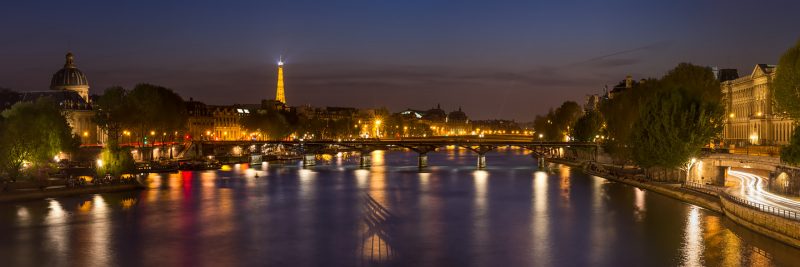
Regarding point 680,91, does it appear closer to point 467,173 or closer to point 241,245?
point 467,173

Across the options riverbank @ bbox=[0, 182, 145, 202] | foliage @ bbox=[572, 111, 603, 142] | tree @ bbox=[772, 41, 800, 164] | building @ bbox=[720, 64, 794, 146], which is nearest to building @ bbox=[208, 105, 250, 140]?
foliage @ bbox=[572, 111, 603, 142]

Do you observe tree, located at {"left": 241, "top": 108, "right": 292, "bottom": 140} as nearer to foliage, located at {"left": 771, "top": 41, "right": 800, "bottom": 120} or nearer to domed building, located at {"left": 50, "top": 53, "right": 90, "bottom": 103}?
domed building, located at {"left": 50, "top": 53, "right": 90, "bottom": 103}

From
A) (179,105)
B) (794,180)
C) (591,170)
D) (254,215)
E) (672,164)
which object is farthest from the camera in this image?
(179,105)

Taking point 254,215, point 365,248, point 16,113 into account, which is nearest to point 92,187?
point 16,113

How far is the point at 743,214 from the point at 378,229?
60.9 feet

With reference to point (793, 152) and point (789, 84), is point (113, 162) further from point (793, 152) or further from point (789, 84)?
point (789, 84)

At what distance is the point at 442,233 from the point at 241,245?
10.3m

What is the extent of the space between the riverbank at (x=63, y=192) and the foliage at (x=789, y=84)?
46584mm

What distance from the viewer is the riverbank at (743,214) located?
3441cm

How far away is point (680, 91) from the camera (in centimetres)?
6028

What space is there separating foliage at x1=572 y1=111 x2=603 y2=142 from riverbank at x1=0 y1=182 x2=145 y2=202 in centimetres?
5816

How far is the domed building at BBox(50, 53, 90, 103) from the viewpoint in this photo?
115656 millimetres

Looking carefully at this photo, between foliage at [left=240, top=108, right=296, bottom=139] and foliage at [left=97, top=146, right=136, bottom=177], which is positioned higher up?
foliage at [left=240, top=108, right=296, bottom=139]

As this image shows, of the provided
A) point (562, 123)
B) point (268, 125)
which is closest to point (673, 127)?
point (562, 123)
